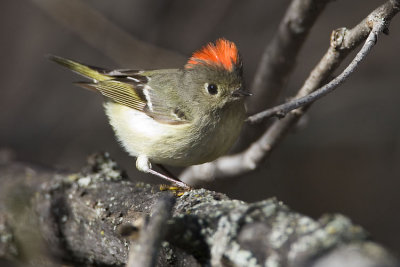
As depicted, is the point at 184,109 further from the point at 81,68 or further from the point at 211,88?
the point at 81,68

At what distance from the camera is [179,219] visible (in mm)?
1392

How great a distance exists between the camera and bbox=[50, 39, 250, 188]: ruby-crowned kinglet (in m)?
2.39

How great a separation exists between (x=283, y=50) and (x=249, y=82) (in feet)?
6.29

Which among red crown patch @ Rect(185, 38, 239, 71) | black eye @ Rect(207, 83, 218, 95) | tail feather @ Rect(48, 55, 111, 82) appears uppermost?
tail feather @ Rect(48, 55, 111, 82)

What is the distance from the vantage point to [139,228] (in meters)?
1.22

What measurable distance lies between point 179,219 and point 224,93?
3.89ft

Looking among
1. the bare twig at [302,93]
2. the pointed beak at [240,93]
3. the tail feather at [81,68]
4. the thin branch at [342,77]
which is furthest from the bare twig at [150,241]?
the tail feather at [81,68]

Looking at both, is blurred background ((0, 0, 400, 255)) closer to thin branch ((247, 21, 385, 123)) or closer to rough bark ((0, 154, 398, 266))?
rough bark ((0, 154, 398, 266))

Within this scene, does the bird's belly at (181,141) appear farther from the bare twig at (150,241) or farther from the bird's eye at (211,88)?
the bare twig at (150,241)

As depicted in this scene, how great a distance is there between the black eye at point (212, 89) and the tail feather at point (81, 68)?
2.18 feet

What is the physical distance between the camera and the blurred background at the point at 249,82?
164 inches

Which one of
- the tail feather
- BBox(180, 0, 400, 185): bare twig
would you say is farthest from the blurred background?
BBox(180, 0, 400, 185): bare twig

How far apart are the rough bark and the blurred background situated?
1851 millimetres

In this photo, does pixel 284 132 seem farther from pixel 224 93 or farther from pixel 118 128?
pixel 118 128
